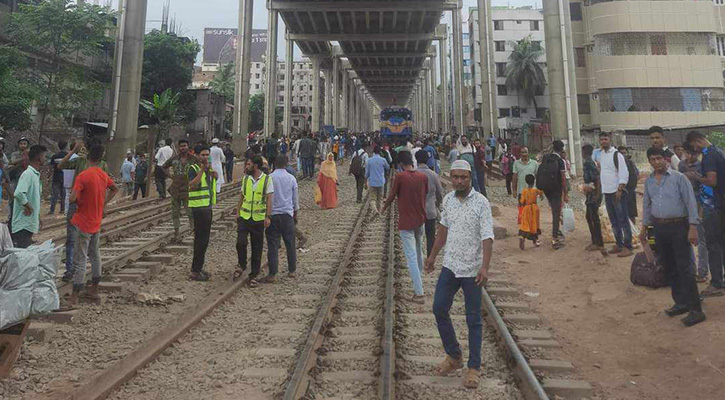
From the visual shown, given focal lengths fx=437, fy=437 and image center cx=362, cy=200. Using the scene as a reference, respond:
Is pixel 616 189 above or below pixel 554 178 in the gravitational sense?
below

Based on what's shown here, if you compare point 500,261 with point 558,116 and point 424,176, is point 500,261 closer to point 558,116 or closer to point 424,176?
point 424,176

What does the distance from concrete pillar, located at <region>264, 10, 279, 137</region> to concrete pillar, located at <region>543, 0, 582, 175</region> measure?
2072 cm

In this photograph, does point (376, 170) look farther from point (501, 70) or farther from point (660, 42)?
point (501, 70)

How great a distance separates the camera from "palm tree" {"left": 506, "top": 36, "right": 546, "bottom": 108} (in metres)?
43.2

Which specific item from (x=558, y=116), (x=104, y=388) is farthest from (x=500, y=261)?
(x=558, y=116)

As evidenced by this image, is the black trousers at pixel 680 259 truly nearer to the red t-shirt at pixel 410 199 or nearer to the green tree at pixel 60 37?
the red t-shirt at pixel 410 199

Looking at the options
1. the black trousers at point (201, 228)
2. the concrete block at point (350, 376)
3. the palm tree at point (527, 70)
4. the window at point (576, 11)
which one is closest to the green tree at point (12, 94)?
the black trousers at point (201, 228)

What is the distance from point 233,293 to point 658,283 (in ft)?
18.4

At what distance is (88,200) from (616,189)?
7.33 meters

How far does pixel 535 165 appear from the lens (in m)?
8.47

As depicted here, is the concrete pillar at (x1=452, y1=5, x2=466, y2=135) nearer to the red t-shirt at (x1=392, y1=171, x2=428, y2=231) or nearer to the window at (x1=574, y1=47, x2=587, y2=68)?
the window at (x1=574, y1=47, x2=587, y2=68)

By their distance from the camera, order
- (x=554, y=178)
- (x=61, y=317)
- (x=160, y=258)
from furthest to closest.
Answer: (x=554, y=178)
(x=160, y=258)
(x=61, y=317)

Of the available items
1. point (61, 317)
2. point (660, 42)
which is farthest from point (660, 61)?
point (61, 317)

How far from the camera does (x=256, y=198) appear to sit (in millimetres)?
6242
